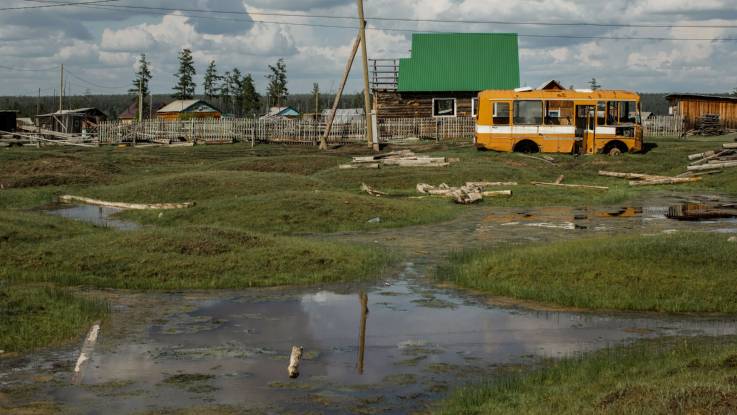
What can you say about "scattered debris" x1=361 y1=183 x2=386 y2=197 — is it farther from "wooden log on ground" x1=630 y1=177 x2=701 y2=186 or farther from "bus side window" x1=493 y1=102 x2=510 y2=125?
"bus side window" x1=493 y1=102 x2=510 y2=125

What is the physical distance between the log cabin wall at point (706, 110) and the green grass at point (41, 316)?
55.1 m

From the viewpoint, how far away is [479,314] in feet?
45.5

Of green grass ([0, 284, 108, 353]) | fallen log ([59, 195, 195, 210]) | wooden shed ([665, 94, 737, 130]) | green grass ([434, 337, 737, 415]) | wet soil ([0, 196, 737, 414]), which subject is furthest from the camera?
wooden shed ([665, 94, 737, 130])

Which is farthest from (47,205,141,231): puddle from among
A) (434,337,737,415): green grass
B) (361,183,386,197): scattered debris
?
(434,337,737,415): green grass

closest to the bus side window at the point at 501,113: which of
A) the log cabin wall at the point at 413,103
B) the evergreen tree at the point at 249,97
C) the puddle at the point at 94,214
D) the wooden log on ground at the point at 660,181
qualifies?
the wooden log on ground at the point at 660,181

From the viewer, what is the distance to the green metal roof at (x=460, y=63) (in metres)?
58.8

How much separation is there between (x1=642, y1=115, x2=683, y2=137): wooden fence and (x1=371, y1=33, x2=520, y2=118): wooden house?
10084mm

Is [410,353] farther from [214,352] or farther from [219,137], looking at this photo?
[219,137]

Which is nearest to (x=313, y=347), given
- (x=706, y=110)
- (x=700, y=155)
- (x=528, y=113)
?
(x=700, y=155)

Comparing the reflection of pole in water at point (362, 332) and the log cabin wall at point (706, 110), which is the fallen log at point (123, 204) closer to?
the reflection of pole in water at point (362, 332)

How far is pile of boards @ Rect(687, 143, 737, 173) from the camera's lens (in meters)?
34.8

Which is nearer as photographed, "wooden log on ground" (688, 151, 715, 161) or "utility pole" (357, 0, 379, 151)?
"wooden log on ground" (688, 151, 715, 161)

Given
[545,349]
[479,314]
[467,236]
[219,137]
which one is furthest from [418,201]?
[219,137]

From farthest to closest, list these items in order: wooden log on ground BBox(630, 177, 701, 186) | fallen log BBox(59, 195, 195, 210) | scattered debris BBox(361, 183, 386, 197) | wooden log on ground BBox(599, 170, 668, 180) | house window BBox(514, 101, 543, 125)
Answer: house window BBox(514, 101, 543, 125)
wooden log on ground BBox(599, 170, 668, 180)
wooden log on ground BBox(630, 177, 701, 186)
scattered debris BBox(361, 183, 386, 197)
fallen log BBox(59, 195, 195, 210)
